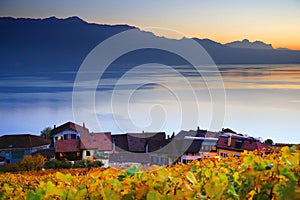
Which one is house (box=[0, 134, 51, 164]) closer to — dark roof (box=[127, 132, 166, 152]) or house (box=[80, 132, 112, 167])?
house (box=[80, 132, 112, 167])

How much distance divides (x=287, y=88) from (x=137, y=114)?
142 centimetres

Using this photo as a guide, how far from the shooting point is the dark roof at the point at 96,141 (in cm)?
391

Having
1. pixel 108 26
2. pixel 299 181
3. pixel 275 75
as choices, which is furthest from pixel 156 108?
pixel 299 181

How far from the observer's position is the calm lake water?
375 centimetres

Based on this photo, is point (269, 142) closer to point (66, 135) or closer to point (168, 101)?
point (168, 101)

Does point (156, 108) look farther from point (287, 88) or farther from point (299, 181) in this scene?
point (299, 181)

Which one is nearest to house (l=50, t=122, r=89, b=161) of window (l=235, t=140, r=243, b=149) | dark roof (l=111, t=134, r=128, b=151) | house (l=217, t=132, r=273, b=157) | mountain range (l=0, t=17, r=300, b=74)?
dark roof (l=111, t=134, r=128, b=151)

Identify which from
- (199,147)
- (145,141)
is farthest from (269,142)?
(145,141)

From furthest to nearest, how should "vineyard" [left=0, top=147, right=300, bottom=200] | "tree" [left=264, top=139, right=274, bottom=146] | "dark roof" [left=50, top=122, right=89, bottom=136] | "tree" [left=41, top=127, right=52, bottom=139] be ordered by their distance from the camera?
"tree" [left=41, top=127, right=52, bottom=139] → "dark roof" [left=50, top=122, right=89, bottom=136] → "tree" [left=264, top=139, right=274, bottom=146] → "vineyard" [left=0, top=147, right=300, bottom=200]

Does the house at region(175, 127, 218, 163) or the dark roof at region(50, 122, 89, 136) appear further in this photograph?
the dark roof at region(50, 122, 89, 136)

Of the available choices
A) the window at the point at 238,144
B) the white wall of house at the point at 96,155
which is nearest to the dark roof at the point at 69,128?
the white wall of house at the point at 96,155

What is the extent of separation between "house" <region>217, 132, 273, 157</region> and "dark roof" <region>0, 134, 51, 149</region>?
1.63 m

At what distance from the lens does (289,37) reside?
411cm

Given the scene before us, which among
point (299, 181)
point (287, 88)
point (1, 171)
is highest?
point (287, 88)
